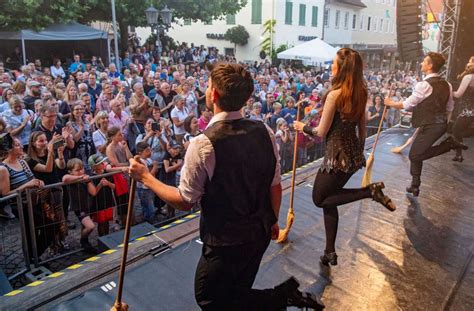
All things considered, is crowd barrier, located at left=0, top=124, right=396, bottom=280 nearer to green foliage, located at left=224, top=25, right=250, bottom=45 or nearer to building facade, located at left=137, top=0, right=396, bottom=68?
building facade, located at left=137, top=0, right=396, bottom=68

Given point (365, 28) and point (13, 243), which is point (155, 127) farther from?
point (365, 28)

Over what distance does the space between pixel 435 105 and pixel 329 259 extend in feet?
8.37

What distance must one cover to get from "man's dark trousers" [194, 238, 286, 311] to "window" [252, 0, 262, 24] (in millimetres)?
28106

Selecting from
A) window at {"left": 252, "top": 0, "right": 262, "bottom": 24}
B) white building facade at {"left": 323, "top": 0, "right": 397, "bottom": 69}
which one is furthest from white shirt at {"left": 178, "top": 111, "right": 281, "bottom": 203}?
white building facade at {"left": 323, "top": 0, "right": 397, "bottom": 69}

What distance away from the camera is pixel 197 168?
213 cm

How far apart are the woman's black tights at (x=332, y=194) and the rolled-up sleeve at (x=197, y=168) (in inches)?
59.2

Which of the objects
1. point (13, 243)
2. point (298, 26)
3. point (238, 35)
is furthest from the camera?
point (298, 26)

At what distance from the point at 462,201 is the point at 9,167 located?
5559 mm

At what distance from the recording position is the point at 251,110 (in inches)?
334

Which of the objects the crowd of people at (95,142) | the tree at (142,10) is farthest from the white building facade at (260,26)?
the crowd of people at (95,142)

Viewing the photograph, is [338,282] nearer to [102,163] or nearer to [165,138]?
[102,163]

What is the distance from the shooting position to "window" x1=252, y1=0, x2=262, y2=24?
92.5ft

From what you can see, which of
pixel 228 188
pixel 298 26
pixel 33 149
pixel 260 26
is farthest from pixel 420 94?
pixel 298 26

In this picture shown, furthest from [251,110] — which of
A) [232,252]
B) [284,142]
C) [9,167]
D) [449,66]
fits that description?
[232,252]
